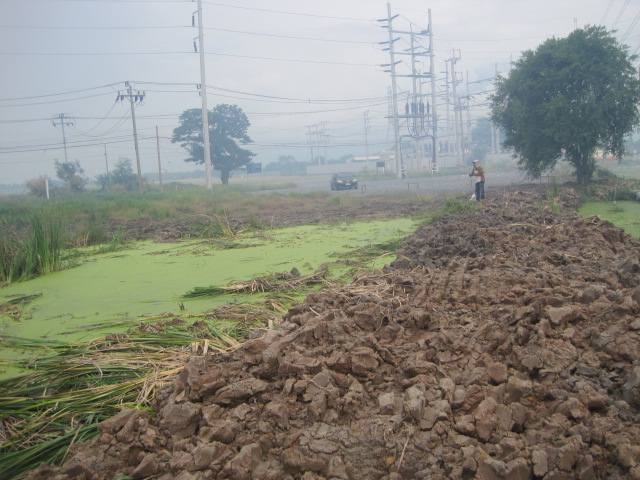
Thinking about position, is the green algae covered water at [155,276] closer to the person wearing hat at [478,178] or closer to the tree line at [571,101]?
the person wearing hat at [478,178]

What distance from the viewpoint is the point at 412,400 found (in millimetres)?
2781

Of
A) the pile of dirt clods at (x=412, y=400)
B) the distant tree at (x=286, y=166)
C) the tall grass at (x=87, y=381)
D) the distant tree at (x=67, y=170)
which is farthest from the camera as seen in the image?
the distant tree at (x=286, y=166)

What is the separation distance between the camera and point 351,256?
27.9 feet

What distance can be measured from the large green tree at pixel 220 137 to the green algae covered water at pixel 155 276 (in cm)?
4031

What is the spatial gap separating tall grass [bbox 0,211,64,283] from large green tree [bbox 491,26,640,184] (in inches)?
647

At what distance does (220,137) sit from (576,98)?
128 ft

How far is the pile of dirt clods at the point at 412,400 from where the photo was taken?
244cm

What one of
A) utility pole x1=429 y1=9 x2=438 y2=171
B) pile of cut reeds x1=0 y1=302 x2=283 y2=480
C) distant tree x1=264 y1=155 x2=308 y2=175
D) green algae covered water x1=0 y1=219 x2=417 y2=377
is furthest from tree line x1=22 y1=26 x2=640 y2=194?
distant tree x1=264 y1=155 x2=308 y2=175

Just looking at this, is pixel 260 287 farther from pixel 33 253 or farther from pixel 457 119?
pixel 457 119

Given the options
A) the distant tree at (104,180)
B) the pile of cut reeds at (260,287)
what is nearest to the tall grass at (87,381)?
the pile of cut reeds at (260,287)

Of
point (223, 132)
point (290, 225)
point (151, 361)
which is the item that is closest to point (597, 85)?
point (290, 225)

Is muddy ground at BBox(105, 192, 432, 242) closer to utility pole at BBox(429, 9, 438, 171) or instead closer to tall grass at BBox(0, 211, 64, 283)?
tall grass at BBox(0, 211, 64, 283)

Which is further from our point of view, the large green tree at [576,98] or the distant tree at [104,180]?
the distant tree at [104,180]

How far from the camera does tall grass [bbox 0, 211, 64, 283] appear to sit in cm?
838
